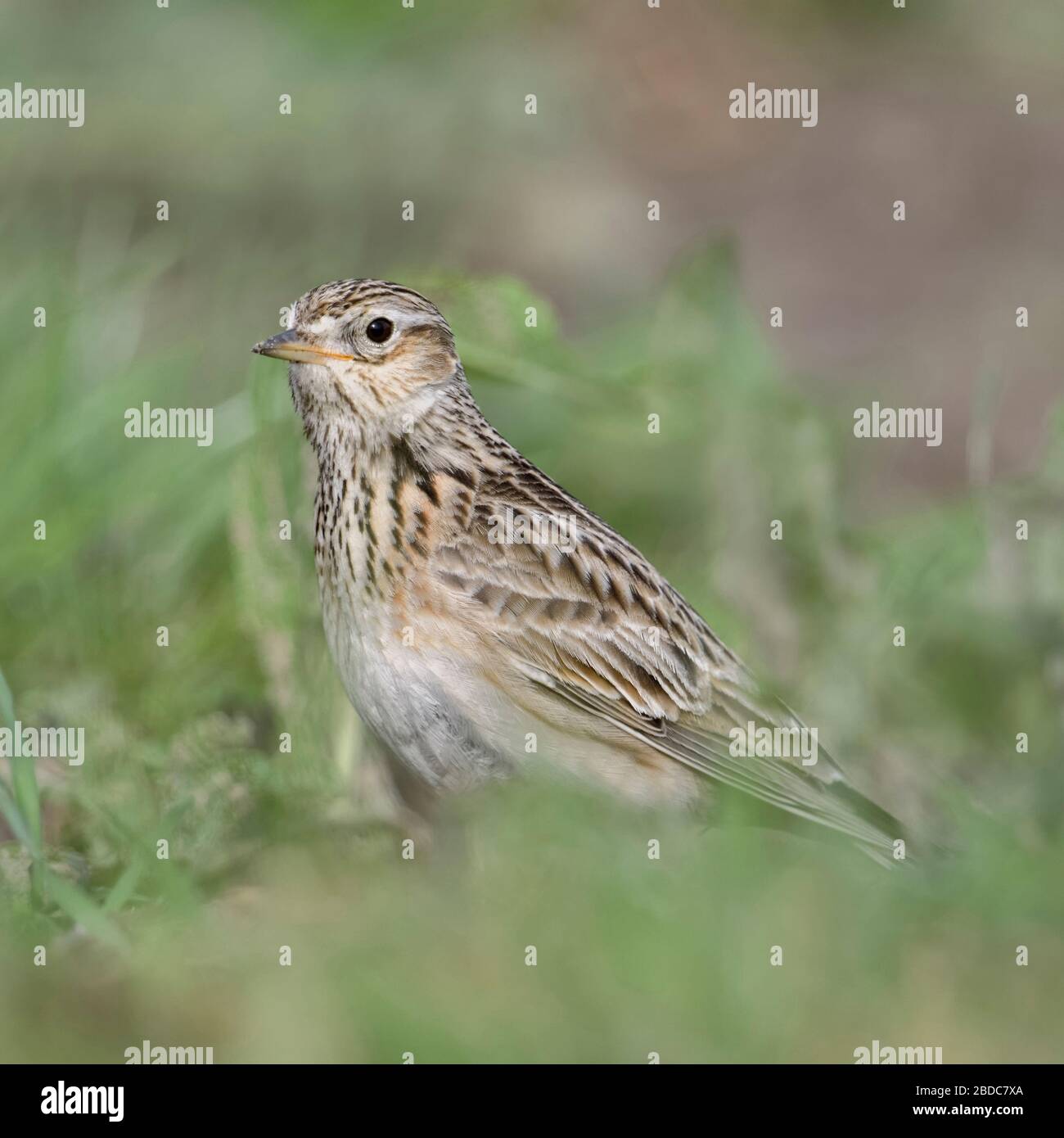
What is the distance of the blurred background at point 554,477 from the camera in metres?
4.75

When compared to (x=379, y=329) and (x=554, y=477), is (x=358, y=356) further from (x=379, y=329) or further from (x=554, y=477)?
(x=554, y=477)

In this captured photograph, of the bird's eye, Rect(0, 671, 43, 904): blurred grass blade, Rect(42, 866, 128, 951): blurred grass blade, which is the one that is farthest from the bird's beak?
Rect(42, 866, 128, 951): blurred grass blade

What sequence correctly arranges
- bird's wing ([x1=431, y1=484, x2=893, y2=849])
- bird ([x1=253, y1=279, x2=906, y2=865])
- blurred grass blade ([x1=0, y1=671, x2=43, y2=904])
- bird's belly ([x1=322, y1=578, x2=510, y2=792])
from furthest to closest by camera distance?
bird's wing ([x1=431, y1=484, x2=893, y2=849]) → bird ([x1=253, y1=279, x2=906, y2=865]) → bird's belly ([x1=322, y1=578, x2=510, y2=792]) → blurred grass blade ([x1=0, y1=671, x2=43, y2=904])

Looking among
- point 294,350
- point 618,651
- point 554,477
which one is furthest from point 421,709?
point 554,477

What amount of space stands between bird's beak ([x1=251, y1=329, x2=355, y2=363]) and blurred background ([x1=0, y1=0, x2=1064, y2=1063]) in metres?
0.98

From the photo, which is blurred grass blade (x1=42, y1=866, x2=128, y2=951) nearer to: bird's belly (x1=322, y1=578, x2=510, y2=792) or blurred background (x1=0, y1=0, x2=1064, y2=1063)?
blurred background (x1=0, y1=0, x2=1064, y2=1063)

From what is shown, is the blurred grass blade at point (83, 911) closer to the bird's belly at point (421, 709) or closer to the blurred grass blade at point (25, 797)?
the blurred grass blade at point (25, 797)

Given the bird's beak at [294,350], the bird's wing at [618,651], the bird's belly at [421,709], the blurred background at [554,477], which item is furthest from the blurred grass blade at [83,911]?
the bird's beak at [294,350]

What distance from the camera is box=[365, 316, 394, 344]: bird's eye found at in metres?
6.82

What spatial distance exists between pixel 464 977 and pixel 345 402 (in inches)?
104

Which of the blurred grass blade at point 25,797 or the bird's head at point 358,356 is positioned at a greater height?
the bird's head at point 358,356

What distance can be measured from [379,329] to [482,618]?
108cm

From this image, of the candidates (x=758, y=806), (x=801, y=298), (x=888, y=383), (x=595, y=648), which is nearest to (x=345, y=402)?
(x=595, y=648)

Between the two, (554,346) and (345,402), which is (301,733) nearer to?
(345,402)
